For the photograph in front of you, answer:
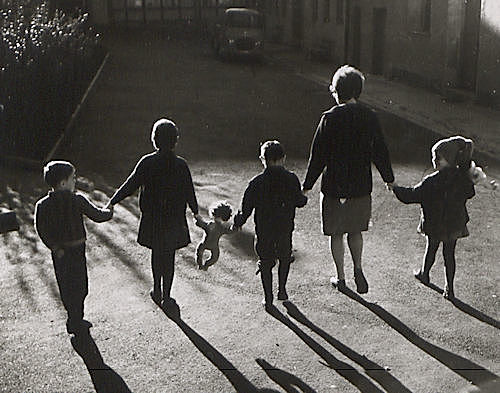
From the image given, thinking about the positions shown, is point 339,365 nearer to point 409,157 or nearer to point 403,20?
point 409,157

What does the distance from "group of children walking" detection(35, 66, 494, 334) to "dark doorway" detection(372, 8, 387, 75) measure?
63.6ft

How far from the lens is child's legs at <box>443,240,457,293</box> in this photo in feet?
22.7

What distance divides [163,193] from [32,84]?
824cm

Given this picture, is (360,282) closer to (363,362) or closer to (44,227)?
(363,362)

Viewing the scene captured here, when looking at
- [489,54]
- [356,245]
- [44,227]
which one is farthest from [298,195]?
[489,54]

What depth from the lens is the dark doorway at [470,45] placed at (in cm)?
2022

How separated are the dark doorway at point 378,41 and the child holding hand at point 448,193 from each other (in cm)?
1930

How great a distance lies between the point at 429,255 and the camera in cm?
727

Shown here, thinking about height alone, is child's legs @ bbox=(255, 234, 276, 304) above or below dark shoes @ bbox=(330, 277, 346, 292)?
above

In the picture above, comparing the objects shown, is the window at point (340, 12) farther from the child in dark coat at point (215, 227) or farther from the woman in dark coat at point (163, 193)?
the woman in dark coat at point (163, 193)

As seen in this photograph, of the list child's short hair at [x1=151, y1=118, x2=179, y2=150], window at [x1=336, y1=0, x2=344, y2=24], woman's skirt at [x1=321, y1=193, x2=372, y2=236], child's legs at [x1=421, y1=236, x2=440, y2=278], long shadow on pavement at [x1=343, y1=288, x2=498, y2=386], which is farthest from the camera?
window at [x1=336, y1=0, x2=344, y2=24]

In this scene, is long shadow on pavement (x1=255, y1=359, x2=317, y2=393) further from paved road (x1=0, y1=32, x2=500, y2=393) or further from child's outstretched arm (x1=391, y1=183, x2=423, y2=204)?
child's outstretched arm (x1=391, y1=183, x2=423, y2=204)

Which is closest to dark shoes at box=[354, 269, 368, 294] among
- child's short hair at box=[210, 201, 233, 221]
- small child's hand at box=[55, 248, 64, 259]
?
child's short hair at box=[210, 201, 233, 221]

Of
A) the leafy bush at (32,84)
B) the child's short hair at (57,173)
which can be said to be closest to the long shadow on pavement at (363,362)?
the child's short hair at (57,173)
